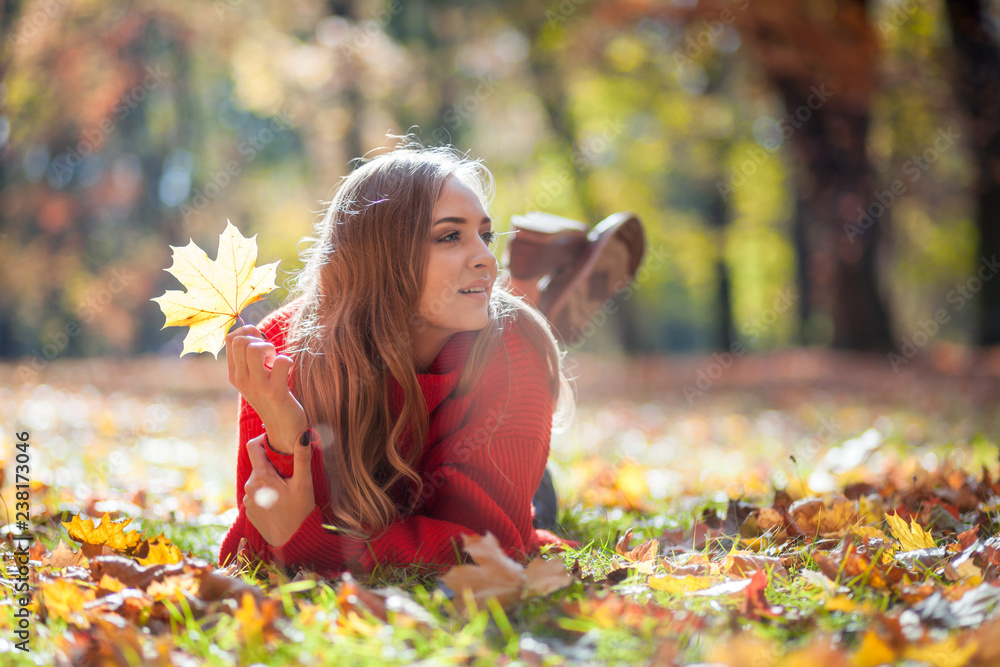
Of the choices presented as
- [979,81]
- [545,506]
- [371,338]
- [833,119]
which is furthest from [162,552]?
[833,119]

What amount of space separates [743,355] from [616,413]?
8.39m

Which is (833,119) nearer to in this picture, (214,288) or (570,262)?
(570,262)

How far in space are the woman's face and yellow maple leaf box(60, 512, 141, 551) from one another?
964 millimetres

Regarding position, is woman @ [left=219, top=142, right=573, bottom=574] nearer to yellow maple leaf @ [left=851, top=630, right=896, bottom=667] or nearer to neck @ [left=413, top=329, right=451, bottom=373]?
neck @ [left=413, top=329, right=451, bottom=373]

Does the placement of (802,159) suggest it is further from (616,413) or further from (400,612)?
(400,612)

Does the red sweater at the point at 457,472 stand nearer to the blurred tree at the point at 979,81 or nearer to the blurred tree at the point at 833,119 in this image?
the blurred tree at the point at 833,119

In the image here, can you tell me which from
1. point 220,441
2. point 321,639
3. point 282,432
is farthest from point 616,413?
point 321,639

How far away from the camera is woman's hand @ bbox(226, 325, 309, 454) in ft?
6.19

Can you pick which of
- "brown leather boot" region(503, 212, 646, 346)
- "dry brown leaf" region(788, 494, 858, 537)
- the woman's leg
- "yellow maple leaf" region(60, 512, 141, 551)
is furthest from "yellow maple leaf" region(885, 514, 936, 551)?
"yellow maple leaf" region(60, 512, 141, 551)

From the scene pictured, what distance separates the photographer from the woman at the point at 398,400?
201 cm

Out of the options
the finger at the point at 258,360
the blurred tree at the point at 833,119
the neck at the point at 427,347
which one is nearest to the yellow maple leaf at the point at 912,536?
the neck at the point at 427,347

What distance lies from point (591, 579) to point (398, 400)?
779 millimetres

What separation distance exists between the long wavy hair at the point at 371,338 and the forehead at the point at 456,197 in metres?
0.02

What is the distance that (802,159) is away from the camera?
38.9ft
